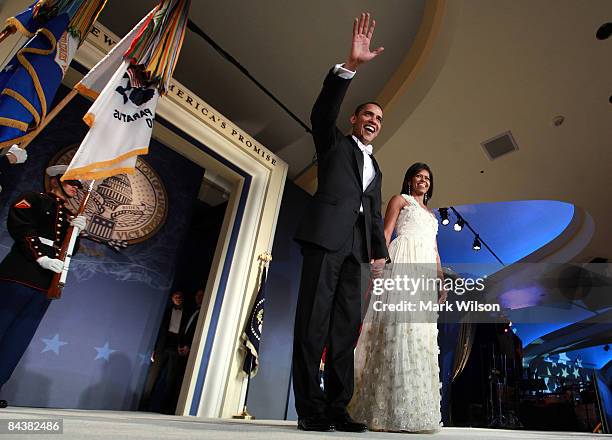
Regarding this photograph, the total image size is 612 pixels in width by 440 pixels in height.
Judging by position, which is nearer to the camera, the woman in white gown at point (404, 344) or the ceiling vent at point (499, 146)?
the woman in white gown at point (404, 344)

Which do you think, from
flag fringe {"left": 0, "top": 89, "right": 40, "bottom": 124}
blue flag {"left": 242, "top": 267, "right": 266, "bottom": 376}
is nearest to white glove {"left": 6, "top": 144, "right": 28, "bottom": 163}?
flag fringe {"left": 0, "top": 89, "right": 40, "bottom": 124}

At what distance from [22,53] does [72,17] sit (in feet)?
1.41

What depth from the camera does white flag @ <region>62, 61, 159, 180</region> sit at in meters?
2.34

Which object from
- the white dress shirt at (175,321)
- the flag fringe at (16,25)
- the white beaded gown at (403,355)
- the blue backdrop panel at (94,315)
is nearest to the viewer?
the white beaded gown at (403,355)

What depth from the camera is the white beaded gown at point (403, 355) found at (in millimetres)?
2008

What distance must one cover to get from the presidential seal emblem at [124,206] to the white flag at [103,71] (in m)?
1.52

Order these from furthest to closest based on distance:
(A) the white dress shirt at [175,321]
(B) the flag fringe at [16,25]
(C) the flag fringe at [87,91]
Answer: (A) the white dress shirt at [175,321], (C) the flag fringe at [87,91], (B) the flag fringe at [16,25]

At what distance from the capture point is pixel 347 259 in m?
1.80

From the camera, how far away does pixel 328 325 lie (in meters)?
1.68

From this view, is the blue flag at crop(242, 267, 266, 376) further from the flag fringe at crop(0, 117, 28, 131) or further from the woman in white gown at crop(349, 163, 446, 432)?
the flag fringe at crop(0, 117, 28, 131)

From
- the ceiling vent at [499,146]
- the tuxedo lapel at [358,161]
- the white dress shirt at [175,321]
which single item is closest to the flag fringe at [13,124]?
the tuxedo lapel at [358,161]

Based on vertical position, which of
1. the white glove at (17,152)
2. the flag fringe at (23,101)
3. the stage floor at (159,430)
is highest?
the flag fringe at (23,101)

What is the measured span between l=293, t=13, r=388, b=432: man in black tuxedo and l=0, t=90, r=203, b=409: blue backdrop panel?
9.69 ft

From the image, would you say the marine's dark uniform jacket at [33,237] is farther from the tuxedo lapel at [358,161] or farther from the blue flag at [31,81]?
the tuxedo lapel at [358,161]
